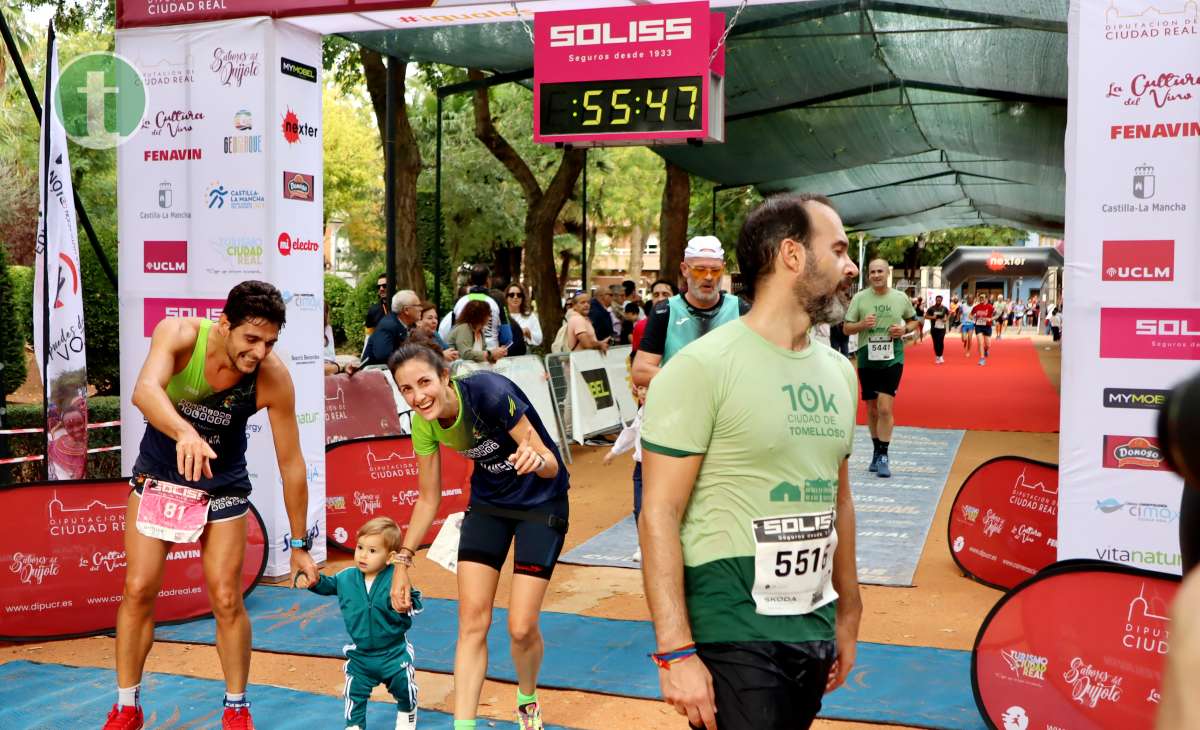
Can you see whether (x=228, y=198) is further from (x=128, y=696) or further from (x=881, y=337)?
(x=881, y=337)

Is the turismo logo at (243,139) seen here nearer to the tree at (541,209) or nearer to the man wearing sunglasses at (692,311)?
the man wearing sunglasses at (692,311)

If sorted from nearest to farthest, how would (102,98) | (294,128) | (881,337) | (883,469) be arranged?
(294,128) → (102,98) → (881,337) → (883,469)

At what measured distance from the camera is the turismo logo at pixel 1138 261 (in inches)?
220

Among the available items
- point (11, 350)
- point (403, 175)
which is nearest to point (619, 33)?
point (11, 350)

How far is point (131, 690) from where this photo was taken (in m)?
5.00

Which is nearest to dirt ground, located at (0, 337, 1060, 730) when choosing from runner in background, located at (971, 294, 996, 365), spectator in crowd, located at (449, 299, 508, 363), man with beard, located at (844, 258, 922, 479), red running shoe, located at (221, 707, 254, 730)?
red running shoe, located at (221, 707, 254, 730)

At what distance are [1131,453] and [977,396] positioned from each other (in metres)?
16.4

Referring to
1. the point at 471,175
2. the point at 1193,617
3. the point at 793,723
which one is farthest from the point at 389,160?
the point at 471,175

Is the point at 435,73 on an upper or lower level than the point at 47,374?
upper

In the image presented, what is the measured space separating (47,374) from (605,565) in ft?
12.5

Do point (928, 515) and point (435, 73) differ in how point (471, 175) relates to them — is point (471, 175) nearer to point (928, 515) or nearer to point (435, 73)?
point (435, 73)

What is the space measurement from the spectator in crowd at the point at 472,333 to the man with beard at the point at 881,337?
346 cm

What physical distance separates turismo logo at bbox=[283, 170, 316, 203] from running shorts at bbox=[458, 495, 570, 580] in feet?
12.2

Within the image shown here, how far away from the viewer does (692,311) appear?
6.64 metres
